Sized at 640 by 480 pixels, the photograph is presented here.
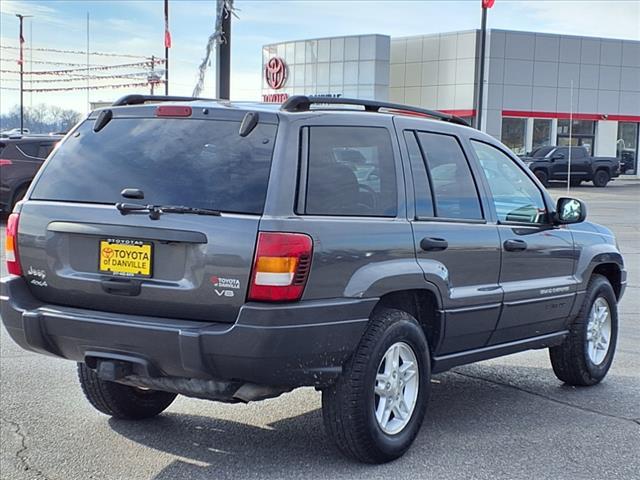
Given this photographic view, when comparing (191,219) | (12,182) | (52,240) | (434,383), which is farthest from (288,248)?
(12,182)

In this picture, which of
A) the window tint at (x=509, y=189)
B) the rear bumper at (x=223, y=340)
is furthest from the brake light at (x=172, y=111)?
the window tint at (x=509, y=189)

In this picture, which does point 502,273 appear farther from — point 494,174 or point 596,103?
point 596,103

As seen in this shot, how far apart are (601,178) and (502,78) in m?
8.12

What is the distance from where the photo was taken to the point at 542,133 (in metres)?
44.8

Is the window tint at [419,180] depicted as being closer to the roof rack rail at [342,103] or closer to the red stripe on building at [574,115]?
the roof rack rail at [342,103]

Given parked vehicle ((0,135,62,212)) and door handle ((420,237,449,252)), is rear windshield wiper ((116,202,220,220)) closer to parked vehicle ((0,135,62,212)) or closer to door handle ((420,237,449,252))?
door handle ((420,237,449,252))

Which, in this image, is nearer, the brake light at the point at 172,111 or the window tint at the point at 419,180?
the brake light at the point at 172,111

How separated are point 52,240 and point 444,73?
41108mm

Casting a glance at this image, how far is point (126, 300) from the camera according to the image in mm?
4324

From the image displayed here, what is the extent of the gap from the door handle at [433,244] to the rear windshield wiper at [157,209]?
124cm

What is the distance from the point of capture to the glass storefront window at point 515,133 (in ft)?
145

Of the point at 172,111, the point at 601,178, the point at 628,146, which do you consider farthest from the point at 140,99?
the point at 628,146

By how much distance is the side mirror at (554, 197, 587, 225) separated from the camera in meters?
5.98

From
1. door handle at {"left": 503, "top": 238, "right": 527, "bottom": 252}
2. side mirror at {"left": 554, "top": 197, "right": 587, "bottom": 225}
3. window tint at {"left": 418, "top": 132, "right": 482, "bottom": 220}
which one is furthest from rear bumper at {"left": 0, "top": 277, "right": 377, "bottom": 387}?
side mirror at {"left": 554, "top": 197, "right": 587, "bottom": 225}
